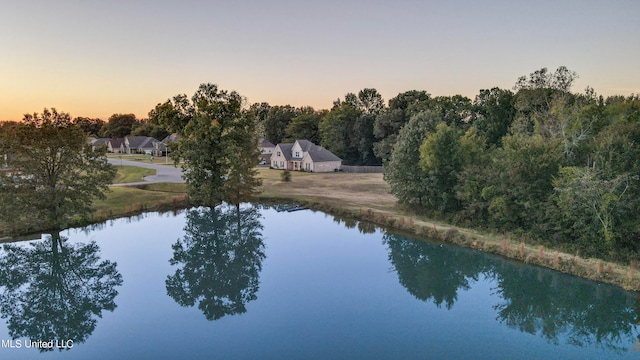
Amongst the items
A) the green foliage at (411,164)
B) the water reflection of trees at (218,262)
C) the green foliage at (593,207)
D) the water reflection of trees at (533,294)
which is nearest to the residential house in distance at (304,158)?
the water reflection of trees at (218,262)

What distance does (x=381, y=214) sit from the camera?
3212 centimetres

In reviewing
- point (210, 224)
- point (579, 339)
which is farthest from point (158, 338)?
point (210, 224)

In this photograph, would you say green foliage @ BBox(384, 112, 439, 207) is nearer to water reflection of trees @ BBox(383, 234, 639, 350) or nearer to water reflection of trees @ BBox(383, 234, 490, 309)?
water reflection of trees @ BBox(383, 234, 490, 309)

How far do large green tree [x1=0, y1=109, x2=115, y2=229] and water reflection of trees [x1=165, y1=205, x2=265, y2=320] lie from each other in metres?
8.15

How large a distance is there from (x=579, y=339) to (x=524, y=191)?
36.2ft

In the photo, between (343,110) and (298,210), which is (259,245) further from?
(343,110)

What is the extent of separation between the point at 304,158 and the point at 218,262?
136 feet

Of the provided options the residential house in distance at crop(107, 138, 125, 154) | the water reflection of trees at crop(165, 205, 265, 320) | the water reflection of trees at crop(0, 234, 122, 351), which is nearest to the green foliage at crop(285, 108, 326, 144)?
the water reflection of trees at crop(165, 205, 265, 320)

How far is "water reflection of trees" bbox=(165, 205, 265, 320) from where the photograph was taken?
18.7 metres

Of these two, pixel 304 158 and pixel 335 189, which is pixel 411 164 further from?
pixel 304 158

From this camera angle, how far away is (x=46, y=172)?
92.1 feet

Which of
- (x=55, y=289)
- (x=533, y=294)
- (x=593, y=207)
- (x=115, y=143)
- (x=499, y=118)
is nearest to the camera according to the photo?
(x=533, y=294)

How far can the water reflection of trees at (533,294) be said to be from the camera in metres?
15.9

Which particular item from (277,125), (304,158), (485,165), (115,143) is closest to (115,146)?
(115,143)
